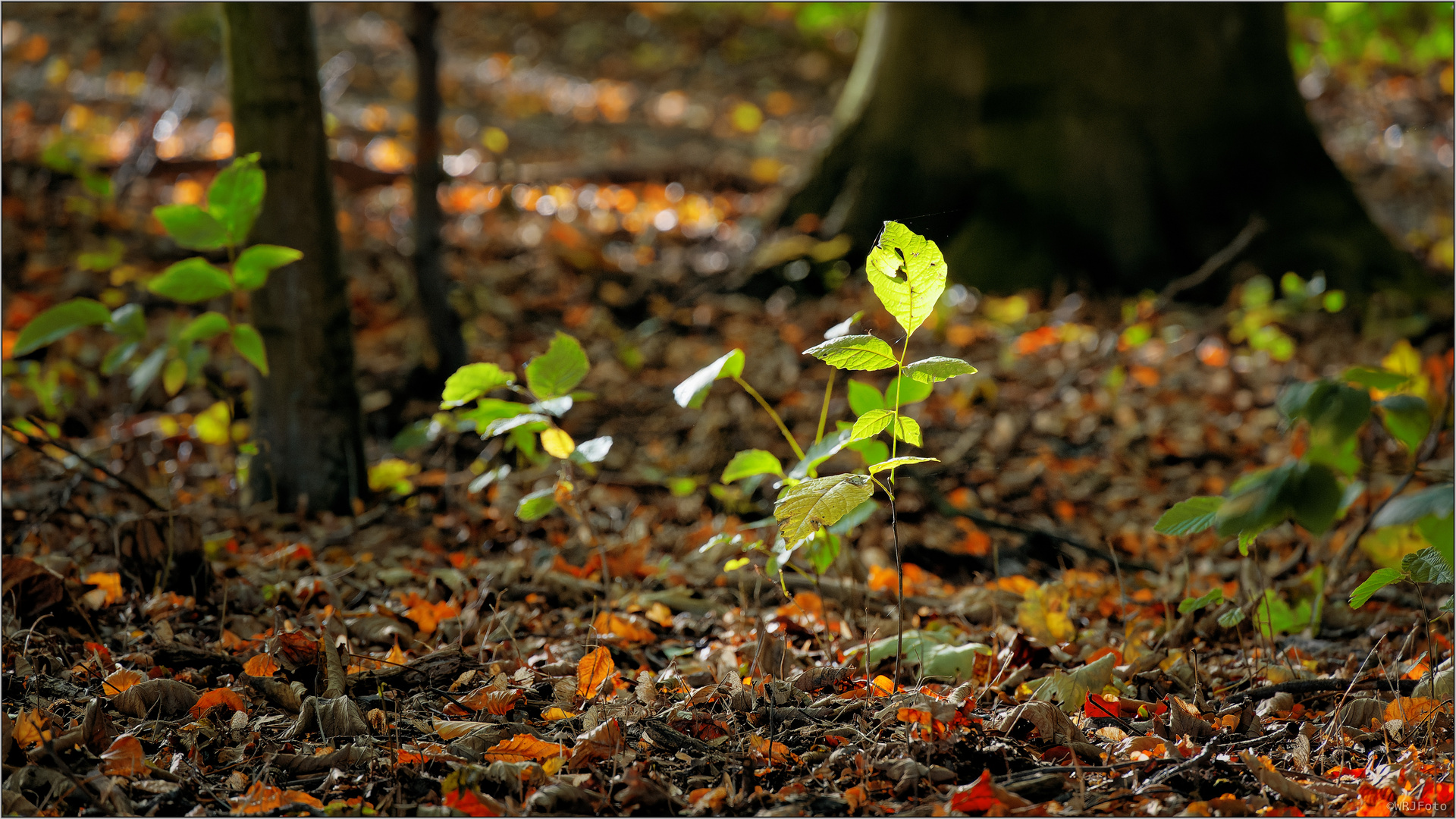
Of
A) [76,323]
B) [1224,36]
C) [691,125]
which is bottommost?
[691,125]

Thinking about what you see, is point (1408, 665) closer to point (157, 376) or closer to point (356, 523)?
point (356, 523)

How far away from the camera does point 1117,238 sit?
15.8 ft

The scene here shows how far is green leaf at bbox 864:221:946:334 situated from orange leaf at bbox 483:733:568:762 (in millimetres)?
797

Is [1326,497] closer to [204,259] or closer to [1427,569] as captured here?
[1427,569]

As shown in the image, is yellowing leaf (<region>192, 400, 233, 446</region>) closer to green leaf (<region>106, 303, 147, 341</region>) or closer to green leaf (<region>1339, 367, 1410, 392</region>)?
green leaf (<region>106, 303, 147, 341</region>)

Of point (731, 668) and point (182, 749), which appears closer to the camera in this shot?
point (182, 749)

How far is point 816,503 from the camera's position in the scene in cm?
143

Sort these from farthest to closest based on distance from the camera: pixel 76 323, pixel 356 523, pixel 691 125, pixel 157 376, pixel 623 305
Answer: pixel 691 125 < pixel 623 305 < pixel 157 376 < pixel 356 523 < pixel 76 323

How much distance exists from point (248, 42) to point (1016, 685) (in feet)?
7.41

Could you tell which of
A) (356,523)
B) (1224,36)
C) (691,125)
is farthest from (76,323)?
(691,125)

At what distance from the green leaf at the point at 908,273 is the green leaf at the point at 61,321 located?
5.24 ft

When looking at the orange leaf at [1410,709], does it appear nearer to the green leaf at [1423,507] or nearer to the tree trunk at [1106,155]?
the green leaf at [1423,507]

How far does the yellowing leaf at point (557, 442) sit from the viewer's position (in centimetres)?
186

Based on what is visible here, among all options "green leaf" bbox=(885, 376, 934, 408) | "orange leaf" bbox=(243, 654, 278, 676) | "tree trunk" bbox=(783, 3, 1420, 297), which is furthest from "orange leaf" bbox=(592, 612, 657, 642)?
"tree trunk" bbox=(783, 3, 1420, 297)
